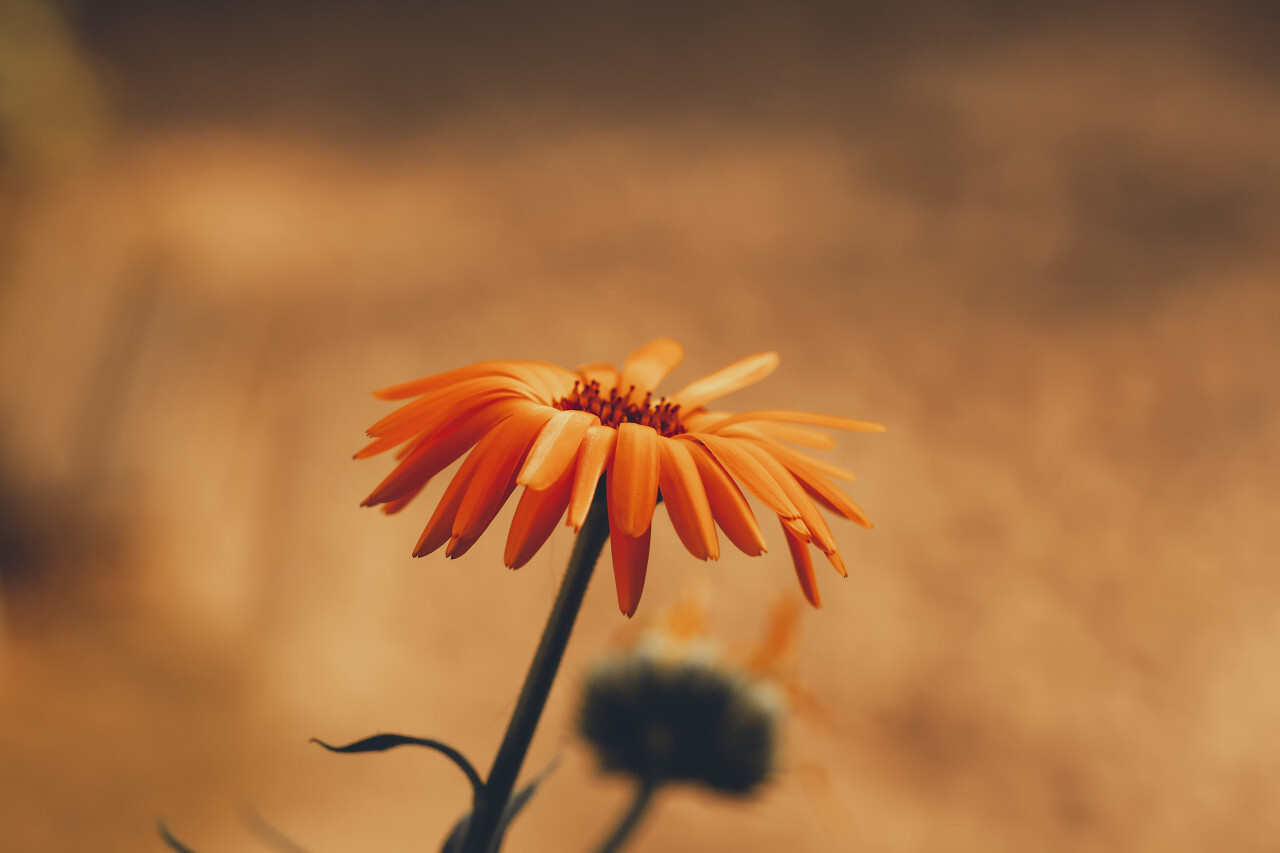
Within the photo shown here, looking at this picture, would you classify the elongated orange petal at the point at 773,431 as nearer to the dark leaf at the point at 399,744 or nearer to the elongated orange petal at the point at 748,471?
the elongated orange petal at the point at 748,471

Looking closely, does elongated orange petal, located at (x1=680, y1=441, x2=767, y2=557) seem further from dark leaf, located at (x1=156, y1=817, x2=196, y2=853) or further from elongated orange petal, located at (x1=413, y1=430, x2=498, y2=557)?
dark leaf, located at (x1=156, y1=817, x2=196, y2=853)

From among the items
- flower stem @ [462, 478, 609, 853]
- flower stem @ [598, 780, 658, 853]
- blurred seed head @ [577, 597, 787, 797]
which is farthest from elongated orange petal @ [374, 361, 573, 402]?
blurred seed head @ [577, 597, 787, 797]

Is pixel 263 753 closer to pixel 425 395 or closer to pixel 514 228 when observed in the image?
pixel 514 228

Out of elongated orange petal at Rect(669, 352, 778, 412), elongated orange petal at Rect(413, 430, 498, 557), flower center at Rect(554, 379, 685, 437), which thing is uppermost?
elongated orange petal at Rect(669, 352, 778, 412)

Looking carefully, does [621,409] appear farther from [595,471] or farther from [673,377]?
[673,377]

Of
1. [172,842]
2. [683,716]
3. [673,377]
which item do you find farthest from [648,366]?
[673,377]

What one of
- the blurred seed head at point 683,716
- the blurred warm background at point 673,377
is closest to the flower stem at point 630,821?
the blurred seed head at point 683,716
